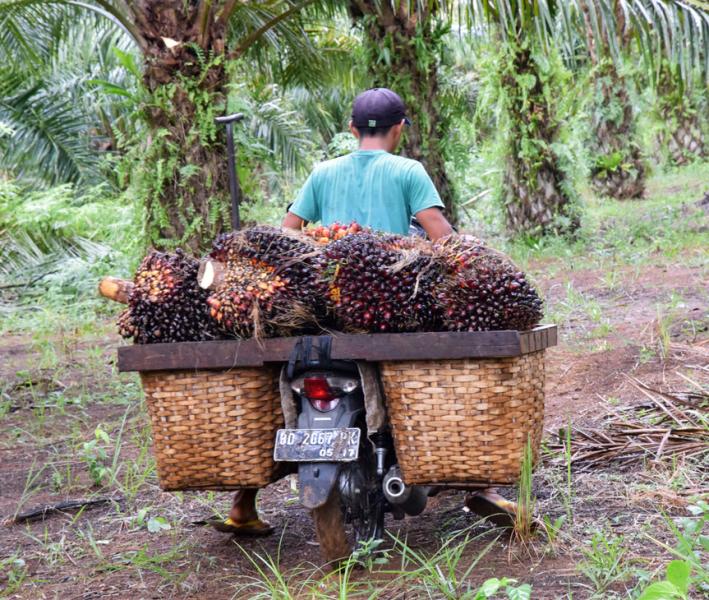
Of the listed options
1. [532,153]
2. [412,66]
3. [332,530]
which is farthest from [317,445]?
[532,153]

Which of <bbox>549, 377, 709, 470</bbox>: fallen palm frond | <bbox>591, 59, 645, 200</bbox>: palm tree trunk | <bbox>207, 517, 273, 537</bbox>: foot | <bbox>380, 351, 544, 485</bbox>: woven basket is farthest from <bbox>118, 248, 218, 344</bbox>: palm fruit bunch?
<bbox>591, 59, 645, 200</bbox>: palm tree trunk

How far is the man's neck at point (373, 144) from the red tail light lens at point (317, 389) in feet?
3.81

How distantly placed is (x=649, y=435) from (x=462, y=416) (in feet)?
5.24

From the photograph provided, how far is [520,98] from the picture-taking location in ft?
37.5

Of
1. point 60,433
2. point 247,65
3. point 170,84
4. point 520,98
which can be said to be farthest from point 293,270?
point 520,98

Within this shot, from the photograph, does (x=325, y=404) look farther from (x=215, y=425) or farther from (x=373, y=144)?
(x=373, y=144)

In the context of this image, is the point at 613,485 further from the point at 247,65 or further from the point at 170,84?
the point at 247,65

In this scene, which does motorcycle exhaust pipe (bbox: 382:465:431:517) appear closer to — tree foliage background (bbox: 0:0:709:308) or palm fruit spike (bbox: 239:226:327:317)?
palm fruit spike (bbox: 239:226:327:317)

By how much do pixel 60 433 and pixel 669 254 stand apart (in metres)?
6.34

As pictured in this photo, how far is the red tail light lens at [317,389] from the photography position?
10.3ft

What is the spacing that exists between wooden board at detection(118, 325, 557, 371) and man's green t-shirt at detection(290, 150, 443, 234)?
2.57 ft

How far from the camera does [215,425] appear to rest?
3236 millimetres

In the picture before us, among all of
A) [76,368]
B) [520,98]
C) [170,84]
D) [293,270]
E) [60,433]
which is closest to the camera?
[293,270]

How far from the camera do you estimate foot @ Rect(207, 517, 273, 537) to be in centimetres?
380
